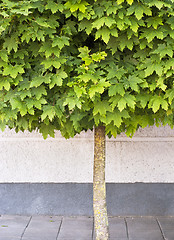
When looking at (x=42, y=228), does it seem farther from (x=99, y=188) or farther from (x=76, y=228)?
(x=99, y=188)

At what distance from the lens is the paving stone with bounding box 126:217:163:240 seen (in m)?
4.89

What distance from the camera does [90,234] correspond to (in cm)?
500

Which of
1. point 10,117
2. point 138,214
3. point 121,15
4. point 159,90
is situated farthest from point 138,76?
point 138,214

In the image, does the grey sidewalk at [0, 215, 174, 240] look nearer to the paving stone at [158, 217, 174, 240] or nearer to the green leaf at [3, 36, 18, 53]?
the paving stone at [158, 217, 174, 240]

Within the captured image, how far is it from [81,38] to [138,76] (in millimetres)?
615

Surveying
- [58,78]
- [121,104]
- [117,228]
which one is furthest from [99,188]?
[117,228]

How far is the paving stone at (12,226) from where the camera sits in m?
4.98

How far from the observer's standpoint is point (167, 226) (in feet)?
17.2

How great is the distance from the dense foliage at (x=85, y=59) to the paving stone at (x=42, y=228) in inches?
86.1

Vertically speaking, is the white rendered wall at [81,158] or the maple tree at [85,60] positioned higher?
the maple tree at [85,60]

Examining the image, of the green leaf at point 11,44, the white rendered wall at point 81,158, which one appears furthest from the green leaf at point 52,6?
the white rendered wall at point 81,158

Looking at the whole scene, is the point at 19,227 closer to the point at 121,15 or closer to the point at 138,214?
the point at 138,214

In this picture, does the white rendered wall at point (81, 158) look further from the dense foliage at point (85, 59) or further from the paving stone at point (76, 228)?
the dense foliage at point (85, 59)

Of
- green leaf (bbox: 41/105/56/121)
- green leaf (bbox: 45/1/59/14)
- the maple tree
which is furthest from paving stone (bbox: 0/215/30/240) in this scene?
green leaf (bbox: 45/1/59/14)
